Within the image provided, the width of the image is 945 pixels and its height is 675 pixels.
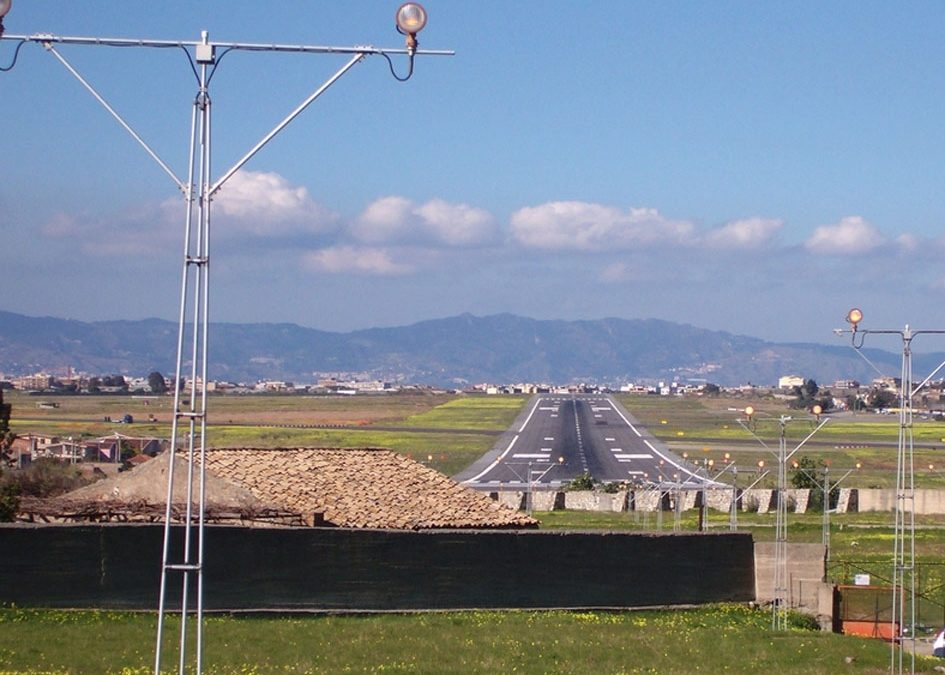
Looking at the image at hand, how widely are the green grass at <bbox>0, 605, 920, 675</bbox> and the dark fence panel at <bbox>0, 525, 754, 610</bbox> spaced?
1.62ft

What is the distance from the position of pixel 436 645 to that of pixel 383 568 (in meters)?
4.51

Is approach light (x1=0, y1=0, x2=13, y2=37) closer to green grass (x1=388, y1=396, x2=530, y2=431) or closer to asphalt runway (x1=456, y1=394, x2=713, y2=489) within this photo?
asphalt runway (x1=456, y1=394, x2=713, y2=489)

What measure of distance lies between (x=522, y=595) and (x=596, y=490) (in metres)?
35.9

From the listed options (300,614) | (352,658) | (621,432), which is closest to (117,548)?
(300,614)

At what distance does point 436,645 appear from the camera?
2375cm

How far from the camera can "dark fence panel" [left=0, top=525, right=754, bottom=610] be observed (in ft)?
84.9

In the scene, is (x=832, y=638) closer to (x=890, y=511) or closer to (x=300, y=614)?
(x=300, y=614)

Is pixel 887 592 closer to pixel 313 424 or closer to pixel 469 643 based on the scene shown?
pixel 469 643

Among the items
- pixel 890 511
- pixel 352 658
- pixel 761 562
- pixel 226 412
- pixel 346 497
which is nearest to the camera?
pixel 352 658

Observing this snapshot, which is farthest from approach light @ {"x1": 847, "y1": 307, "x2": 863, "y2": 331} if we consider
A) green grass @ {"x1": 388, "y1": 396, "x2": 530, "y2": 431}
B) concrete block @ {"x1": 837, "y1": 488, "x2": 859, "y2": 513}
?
green grass @ {"x1": 388, "y1": 396, "x2": 530, "y2": 431}

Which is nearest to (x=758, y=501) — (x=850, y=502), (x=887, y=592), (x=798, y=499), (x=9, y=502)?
(x=798, y=499)

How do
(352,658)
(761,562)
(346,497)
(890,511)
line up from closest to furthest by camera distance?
(352,658)
(761,562)
(346,497)
(890,511)

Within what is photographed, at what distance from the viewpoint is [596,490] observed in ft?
213

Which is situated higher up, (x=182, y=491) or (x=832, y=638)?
(x=182, y=491)
